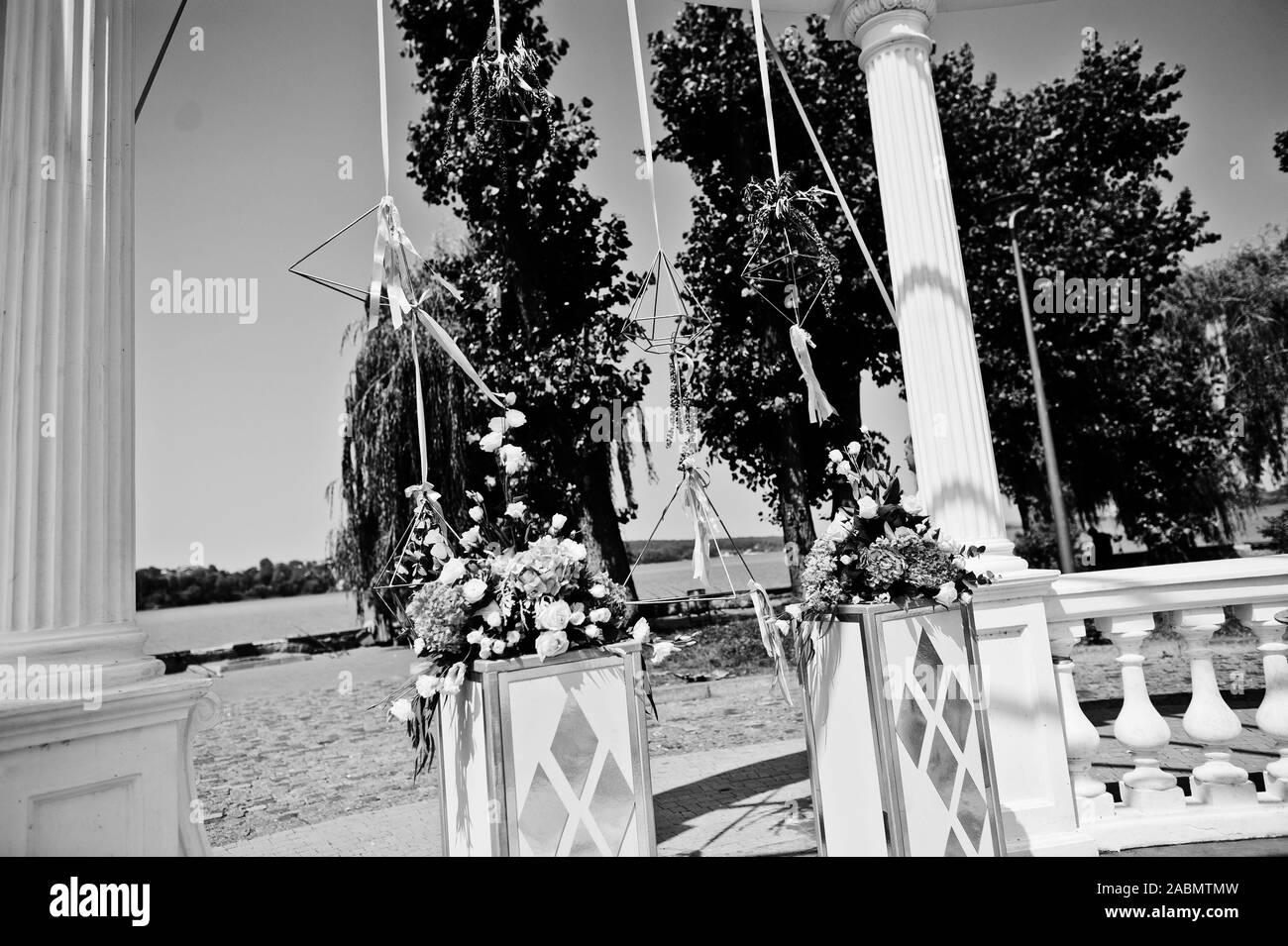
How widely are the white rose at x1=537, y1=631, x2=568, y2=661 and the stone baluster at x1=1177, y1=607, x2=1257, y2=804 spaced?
304 centimetres

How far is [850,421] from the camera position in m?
13.3

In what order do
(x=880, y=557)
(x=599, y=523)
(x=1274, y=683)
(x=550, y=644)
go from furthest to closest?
(x=599, y=523) < (x=1274, y=683) < (x=880, y=557) < (x=550, y=644)

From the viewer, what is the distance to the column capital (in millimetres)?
4746

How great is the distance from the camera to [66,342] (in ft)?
9.73

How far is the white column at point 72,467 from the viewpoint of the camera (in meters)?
2.67

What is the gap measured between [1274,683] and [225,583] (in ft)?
60.4

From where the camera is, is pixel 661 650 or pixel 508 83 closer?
pixel 661 650

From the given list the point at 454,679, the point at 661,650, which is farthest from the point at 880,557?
the point at 454,679

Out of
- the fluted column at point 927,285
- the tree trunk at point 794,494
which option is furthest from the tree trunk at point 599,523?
the fluted column at point 927,285

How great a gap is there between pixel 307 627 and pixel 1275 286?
23.4m

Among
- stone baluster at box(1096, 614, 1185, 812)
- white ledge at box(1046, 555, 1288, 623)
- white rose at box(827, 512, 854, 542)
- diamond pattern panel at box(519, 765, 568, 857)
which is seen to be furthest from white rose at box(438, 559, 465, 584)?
stone baluster at box(1096, 614, 1185, 812)

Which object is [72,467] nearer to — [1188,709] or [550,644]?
[550,644]
